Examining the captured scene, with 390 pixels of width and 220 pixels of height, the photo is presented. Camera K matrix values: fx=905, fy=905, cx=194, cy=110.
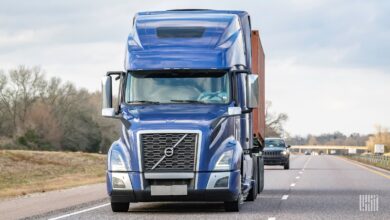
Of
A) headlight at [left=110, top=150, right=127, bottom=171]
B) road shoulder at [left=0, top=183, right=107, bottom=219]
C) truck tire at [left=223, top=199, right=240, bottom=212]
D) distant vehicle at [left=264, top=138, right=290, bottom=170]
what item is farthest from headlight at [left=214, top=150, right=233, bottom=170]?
distant vehicle at [left=264, top=138, right=290, bottom=170]

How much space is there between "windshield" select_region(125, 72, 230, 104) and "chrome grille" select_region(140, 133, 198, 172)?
3.70ft

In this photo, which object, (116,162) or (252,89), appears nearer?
(116,162)

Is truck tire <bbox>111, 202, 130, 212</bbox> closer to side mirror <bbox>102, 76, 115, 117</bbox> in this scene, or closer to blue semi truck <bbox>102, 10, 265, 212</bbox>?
blue semi truck <bbox>102, 10, 265, 212</bbox>

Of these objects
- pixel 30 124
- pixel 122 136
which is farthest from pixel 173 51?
pixel 30 124

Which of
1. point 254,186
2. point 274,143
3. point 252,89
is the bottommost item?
point 254,186

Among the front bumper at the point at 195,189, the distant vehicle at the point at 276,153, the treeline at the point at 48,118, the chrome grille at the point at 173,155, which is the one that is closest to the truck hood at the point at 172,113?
the chrome grille at the point at 173,155

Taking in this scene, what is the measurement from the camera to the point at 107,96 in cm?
1791

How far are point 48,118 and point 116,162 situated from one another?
332 feet

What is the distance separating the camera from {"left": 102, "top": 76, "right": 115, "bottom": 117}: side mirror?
17.9m

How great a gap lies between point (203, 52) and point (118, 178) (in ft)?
10.3

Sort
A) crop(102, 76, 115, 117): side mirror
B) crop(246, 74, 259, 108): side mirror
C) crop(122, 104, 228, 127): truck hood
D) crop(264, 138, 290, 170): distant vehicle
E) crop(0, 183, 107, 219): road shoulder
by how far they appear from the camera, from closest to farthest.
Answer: crop(122, 104, 228, 127): truck hood, crop(102, 76, 115, 117): side mirror, crop(246, 74, 259, 108): side mirror, crop(0, 183, 107, 219): road shoulder, crop(264, 138, 290, 170): distant vehicle

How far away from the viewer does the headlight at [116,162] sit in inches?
695

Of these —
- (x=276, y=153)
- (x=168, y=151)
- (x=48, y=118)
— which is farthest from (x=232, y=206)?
(x=48, y=118)

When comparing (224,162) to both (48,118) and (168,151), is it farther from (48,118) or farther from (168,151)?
(48,118)
